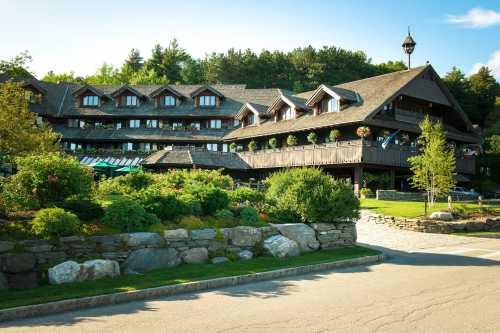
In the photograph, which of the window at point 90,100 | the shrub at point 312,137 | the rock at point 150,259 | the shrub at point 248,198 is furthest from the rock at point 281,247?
the window at point 90,100

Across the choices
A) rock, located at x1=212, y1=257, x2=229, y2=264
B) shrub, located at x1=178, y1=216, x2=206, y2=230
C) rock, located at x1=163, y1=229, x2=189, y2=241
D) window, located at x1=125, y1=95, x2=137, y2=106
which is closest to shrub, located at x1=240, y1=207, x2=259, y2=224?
shrub, located at x1=178, y1=216, x2=206, y2=230

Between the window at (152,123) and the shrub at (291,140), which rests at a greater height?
the window at (152,123)

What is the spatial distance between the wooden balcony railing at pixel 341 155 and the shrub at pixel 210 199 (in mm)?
21314

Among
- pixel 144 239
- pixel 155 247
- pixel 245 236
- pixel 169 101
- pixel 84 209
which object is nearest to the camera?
pixel 144 239

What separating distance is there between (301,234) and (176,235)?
4.68 meters

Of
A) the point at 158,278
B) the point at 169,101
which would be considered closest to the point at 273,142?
the point at 169,101

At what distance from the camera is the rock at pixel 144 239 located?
1199 cm

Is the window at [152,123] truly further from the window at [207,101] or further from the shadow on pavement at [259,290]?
the shadow on pavement at [259,290]

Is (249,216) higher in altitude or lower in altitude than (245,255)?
higher

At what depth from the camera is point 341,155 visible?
3647cm

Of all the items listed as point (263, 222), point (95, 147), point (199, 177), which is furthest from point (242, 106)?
point (263, 222)

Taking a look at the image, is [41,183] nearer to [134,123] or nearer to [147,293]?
[147,293]

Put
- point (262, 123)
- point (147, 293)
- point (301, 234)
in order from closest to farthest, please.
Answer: point (147, 293) → point (301, 234) → point (262, 123)

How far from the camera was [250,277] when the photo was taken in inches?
461
